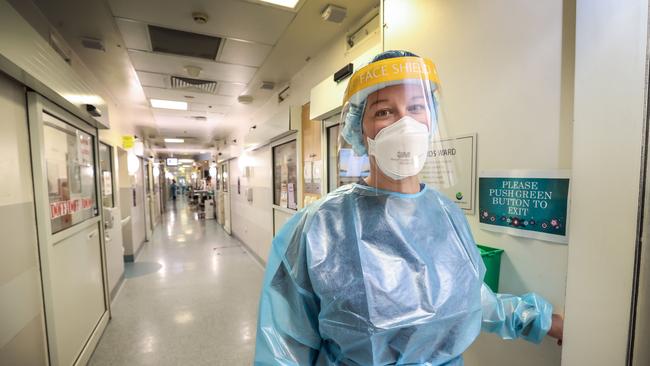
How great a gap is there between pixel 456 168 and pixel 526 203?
24 centimetres

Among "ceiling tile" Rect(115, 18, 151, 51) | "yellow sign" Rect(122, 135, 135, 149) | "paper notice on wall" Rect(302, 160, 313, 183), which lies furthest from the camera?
"yellow sign" Rect(122, 135, 135, 149)

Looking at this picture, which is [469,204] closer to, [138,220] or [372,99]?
[372,99]

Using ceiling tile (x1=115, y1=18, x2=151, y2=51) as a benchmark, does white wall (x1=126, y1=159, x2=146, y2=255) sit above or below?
below

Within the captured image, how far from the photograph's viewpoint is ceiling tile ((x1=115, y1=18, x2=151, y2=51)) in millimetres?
1966

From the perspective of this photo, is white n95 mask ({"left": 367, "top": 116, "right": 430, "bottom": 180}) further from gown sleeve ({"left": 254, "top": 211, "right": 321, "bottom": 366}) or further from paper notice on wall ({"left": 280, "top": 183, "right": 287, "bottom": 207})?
paper notice on wall ({"left": 280, "top": 183, "right": 287, "bottom": 207})

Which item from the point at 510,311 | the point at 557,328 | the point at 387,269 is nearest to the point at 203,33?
the point at 387,269

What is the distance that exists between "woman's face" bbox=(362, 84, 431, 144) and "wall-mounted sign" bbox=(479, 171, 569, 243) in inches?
15.5

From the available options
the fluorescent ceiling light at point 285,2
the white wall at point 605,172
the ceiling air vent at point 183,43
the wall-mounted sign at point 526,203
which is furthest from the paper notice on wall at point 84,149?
the white wall at point 605,172

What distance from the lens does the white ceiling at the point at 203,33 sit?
5.90 feet

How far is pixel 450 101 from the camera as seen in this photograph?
3.48 ft

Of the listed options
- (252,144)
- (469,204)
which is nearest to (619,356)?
(469,204)

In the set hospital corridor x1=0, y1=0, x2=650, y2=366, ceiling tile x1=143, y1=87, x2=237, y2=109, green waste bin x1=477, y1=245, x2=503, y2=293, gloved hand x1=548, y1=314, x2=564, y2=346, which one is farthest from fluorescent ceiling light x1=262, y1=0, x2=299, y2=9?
ceiling tile x1=143, y1=87, x2=237, y2=109

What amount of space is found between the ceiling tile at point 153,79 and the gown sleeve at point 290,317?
3098 millimetres

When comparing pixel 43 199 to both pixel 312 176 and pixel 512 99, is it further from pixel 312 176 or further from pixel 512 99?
pixel 512 99
